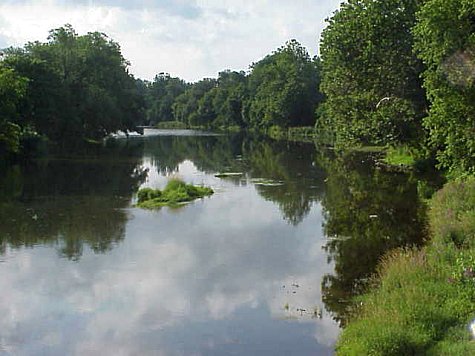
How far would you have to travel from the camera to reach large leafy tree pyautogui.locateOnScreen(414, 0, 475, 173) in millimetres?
20656

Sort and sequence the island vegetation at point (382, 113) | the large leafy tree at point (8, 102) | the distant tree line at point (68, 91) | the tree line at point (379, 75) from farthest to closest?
the distant tree line at point (68, 91)
the large leafy tree at point (8, 102)
the tree line at point (379, 75)
the island vegetation at point (382, 113)

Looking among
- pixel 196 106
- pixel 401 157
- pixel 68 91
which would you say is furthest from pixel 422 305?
pixel 196 106

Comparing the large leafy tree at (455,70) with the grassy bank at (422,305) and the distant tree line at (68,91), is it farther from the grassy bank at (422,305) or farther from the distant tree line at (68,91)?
the distant tree line at (68,91)

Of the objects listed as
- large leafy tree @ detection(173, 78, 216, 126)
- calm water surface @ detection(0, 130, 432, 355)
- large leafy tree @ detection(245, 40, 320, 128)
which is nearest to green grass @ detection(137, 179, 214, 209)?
calm water surface @ detection(0, 130, 432, 355)

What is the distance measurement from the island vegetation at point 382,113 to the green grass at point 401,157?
21 cm

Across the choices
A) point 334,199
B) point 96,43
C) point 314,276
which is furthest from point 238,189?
point 96,43

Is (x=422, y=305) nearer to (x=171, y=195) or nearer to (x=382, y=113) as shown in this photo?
(x=171, y=195)

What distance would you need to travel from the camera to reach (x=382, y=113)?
118 feet

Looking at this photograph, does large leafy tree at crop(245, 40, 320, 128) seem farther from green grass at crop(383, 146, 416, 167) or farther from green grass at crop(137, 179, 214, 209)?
green grass at crop(137, 179, 214, 209)

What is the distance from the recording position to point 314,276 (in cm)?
1783

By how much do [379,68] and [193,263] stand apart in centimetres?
2175

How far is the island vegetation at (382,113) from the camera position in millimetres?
11953

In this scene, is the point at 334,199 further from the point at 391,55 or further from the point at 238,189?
the point at 391,55

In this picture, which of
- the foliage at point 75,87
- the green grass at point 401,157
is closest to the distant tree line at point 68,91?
the foliage at point 75,87
